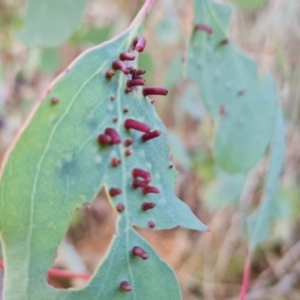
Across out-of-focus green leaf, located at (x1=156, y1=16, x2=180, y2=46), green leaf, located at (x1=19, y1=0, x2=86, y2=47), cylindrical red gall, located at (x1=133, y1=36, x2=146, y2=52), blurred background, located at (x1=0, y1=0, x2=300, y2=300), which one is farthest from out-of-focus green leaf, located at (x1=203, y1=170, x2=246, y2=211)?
cylindrical red gall, located at (x1=133, y1=36, x2=146, y2=52)

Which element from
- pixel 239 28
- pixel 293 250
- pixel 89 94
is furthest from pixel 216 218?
pixel 89 94

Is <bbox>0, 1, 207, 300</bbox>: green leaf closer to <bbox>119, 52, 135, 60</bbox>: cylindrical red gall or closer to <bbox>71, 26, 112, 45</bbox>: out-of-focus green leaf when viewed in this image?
<bbox>119, 52, 135, 60</bbox>: cylindrical red gall

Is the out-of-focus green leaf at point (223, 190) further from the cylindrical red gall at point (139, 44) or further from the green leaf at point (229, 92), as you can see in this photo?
the cylindrical red gall at point (139, 44)

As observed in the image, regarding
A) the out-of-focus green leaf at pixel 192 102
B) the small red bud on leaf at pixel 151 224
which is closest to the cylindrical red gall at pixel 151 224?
the small red bud on leaf at pixel 151 224

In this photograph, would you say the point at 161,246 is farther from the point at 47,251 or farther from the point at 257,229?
the point at 47,251

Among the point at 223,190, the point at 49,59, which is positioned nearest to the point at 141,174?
the point at 49,59

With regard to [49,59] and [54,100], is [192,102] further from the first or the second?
[54,100]
